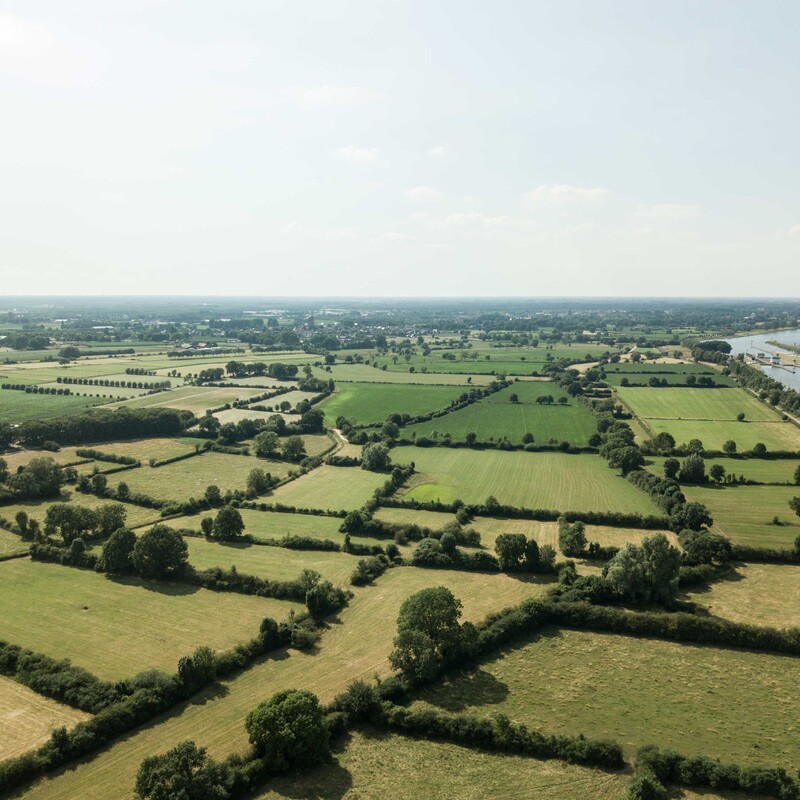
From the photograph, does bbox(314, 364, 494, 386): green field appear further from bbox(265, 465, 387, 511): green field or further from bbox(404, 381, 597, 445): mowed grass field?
bbox(265, 465, 387, 511): green field

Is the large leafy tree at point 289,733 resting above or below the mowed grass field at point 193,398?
below

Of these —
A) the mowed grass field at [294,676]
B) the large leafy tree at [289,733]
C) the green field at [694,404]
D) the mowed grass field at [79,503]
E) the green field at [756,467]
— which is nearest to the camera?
the mowed grass field at [294,676]

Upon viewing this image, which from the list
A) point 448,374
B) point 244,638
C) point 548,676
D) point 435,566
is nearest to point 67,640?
point 244,638

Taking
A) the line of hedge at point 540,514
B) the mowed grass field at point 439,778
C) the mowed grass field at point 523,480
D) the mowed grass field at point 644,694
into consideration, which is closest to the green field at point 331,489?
the line of hedge at point 540,514

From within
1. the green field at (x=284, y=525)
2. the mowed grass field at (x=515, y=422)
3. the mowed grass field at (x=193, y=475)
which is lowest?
the green field at (x=284, y=525)

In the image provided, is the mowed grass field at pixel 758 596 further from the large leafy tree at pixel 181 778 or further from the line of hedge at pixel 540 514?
the large leafy tree at pixel 181 778

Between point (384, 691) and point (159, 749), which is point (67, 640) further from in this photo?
point (384, 691)

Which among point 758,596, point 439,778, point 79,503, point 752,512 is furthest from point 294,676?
point 752,512

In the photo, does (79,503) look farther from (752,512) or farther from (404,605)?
(752,512)
